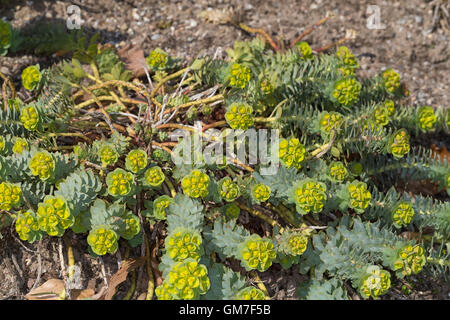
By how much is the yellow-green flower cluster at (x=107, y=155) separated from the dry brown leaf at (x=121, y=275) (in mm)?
427

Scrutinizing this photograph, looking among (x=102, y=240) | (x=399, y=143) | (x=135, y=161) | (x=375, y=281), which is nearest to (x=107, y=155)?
(x=135, y=161)

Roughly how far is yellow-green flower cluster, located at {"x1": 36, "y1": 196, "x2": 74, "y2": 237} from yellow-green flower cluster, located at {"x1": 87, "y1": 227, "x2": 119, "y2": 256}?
0.39 ft

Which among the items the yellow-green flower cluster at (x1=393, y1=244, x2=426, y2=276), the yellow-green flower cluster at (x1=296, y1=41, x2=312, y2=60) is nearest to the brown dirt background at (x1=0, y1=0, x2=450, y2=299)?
the yellow-green flower cluster at (x1=296, y1=41, x2=312, y2=60)

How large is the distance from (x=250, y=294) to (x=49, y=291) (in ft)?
2.76

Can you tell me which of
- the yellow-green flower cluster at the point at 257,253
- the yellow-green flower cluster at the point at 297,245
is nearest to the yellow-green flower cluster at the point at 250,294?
the yellow-green flower cluster at the point at 257,253

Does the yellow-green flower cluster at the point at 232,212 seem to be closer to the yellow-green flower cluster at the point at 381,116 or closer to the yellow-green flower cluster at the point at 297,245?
the yellow-green flower cluster at the point at 297,245

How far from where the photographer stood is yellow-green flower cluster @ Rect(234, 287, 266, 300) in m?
1.91

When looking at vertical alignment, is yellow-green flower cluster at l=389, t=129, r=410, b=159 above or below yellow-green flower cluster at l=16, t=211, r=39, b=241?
above

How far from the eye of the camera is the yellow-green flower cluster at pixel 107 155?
6.81ft

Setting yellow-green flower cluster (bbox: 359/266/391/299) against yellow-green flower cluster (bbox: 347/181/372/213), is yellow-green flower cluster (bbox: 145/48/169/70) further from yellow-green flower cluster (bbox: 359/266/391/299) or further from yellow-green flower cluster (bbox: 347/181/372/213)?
yellow-green flower cluster (bbox: 359/266/391/299)

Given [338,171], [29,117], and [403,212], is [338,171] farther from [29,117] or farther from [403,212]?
[29,117]

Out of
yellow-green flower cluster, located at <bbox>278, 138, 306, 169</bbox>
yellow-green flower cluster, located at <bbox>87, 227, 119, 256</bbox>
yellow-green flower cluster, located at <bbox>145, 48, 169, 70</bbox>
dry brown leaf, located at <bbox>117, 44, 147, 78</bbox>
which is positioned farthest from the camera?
dry brown leaf, located at <bbox>117, 44, 147, 78</bbox>

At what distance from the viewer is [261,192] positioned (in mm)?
2086

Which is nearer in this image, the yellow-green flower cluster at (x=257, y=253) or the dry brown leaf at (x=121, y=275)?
the yellow-green flower cluster at (x=257, y=253)
